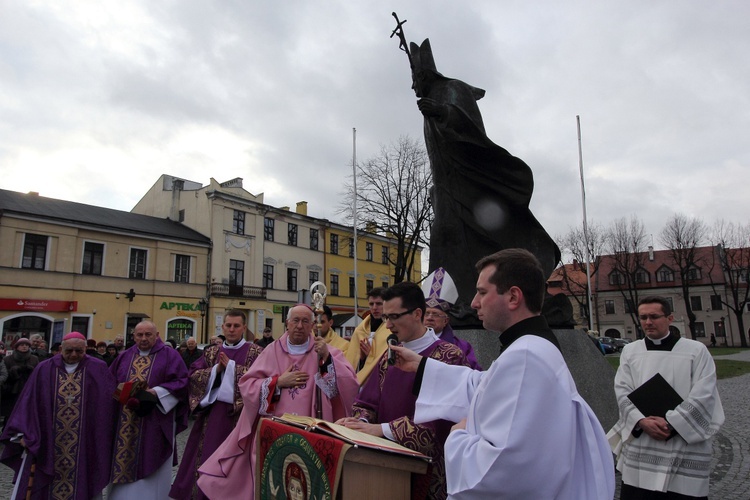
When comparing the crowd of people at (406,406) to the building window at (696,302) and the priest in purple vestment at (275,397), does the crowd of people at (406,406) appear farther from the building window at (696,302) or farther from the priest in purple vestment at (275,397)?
the building window at (696,302)

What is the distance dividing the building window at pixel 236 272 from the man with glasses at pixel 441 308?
109 feet

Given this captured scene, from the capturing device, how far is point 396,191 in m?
29.4

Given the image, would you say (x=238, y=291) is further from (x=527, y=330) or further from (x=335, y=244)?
(x=527, y=330)

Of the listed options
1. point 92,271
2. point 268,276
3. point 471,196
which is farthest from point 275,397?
point 268,276

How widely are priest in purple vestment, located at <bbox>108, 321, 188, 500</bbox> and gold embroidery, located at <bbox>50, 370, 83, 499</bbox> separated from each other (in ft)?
1.18

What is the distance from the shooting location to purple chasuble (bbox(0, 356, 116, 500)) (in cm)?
509

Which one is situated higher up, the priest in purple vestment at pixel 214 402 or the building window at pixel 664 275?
the building window at pixel 664 275

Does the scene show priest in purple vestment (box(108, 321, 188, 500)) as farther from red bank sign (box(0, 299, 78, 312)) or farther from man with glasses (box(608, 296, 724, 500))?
red bank sign (box(0, 299, 78, 312))

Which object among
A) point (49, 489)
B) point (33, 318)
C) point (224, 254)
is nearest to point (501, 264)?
point (49, 489)

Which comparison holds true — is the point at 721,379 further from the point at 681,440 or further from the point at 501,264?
the point at 501,264

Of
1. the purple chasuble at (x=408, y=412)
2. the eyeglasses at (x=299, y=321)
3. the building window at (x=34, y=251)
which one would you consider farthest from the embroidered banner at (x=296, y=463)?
the building window at (x=34, y=251)

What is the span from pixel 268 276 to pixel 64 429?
3511 centimetres

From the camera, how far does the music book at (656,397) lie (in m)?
4.23

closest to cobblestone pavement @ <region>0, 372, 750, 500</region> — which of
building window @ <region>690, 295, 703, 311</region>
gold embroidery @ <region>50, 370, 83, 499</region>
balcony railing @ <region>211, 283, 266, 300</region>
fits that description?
gold embroidery @ <region>50, 370, 83, 499</region>
